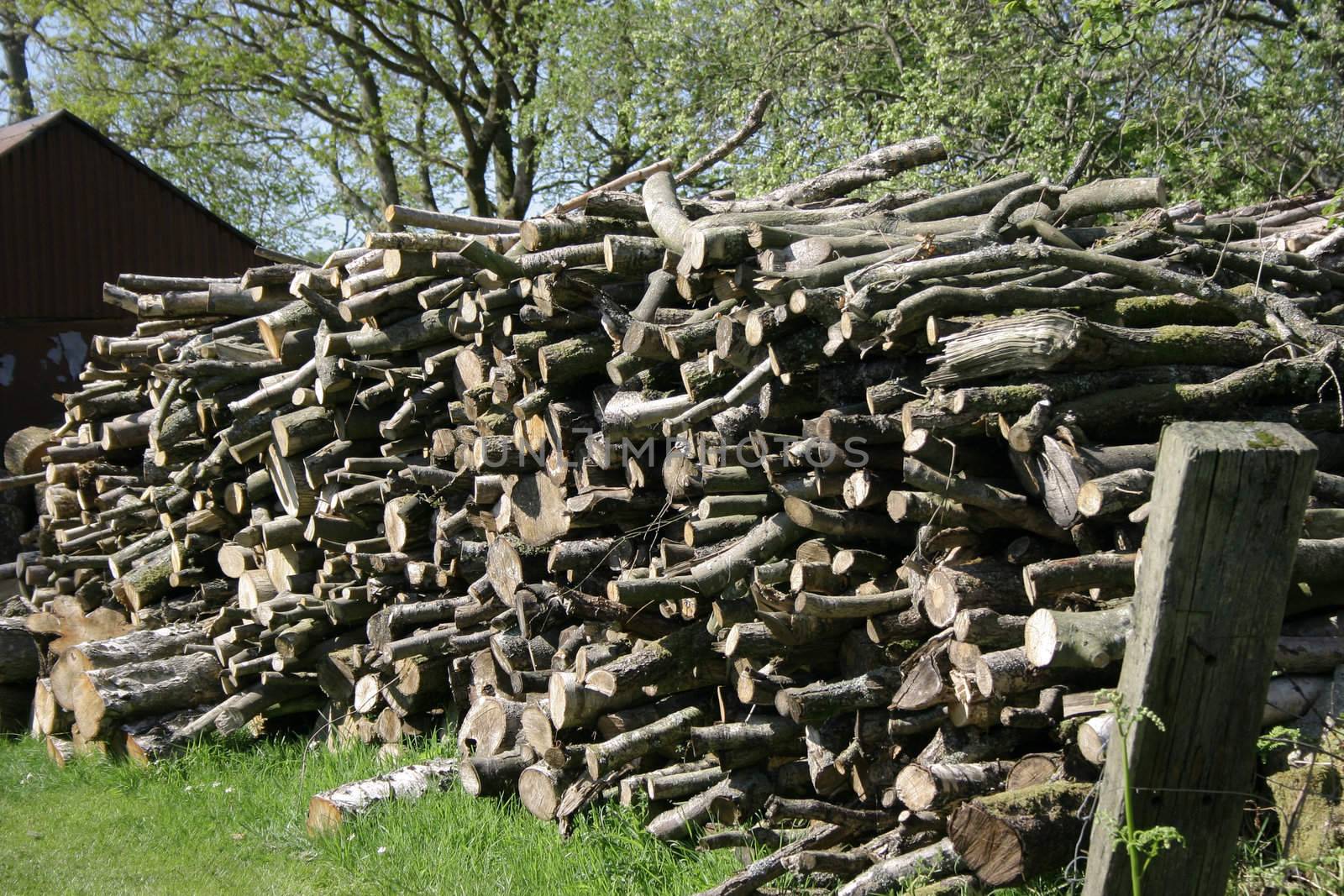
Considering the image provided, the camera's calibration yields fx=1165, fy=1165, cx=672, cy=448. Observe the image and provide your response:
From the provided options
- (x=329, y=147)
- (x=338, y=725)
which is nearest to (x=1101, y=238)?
(x=338, y=725)

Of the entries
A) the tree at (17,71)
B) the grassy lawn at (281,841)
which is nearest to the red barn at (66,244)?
the grassy lawn at (281,841)

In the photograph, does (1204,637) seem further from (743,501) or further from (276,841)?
(276,841)

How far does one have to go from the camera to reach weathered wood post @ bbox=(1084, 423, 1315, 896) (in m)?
2.52

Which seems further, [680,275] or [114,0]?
[114,0]

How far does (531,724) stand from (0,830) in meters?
3.07

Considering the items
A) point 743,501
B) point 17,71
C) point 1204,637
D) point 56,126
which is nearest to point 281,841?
point 743,501

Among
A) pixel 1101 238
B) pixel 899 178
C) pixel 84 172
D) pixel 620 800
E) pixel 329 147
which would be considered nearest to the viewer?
pixel 620 800

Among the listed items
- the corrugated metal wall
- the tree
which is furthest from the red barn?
the tree

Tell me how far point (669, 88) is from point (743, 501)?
535 inches

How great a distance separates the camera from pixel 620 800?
497 cm

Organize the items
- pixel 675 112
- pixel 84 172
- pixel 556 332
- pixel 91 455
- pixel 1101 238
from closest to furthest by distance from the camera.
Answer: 1. pixel 556 332
2. pixel 1101 238
3. pixel 91 455
4. pixel 84 172
5. pixel 675 112

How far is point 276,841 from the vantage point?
5.46 meters

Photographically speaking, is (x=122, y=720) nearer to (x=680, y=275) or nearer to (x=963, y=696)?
(x=680, y=275)

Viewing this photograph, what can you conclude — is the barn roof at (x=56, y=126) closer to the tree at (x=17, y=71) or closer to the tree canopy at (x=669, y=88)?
the tree canopy at (x=669, y=88)
